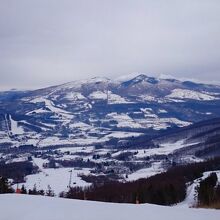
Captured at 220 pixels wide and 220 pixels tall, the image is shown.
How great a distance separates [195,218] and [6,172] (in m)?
188

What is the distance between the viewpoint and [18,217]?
433 inches

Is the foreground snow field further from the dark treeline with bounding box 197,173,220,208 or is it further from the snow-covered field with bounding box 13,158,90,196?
the snow-covered field with bounding box 13,158,90,196

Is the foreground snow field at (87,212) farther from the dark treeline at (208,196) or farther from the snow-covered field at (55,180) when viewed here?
the snow-covered field at (55,180)

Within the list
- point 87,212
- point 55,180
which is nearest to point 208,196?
point 87,212

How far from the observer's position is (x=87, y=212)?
11.5 metres

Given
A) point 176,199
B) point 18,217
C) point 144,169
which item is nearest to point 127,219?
point 18,217

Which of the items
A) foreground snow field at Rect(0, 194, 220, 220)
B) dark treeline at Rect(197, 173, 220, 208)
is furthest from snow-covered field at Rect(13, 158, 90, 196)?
foreground snow field at Rect(0, 194, 220, 220)

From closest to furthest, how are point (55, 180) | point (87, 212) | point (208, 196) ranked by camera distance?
1. point (87, 212)
2. point (208, 196)
3. point (55, 180)

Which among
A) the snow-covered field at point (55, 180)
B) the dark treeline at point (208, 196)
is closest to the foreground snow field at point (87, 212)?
the dark treeline at point (208, 196)

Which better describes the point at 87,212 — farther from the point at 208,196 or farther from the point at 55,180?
the point at 55,180

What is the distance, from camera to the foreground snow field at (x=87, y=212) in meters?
11.0

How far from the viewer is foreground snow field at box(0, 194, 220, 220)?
11031 millimetres

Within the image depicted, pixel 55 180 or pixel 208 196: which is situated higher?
pixel 208 196

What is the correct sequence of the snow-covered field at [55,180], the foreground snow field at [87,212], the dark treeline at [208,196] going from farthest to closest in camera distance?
the snow-covered field at [55,180] < the dark treeline at [208,196] < the foreground snow field at [87,212]
